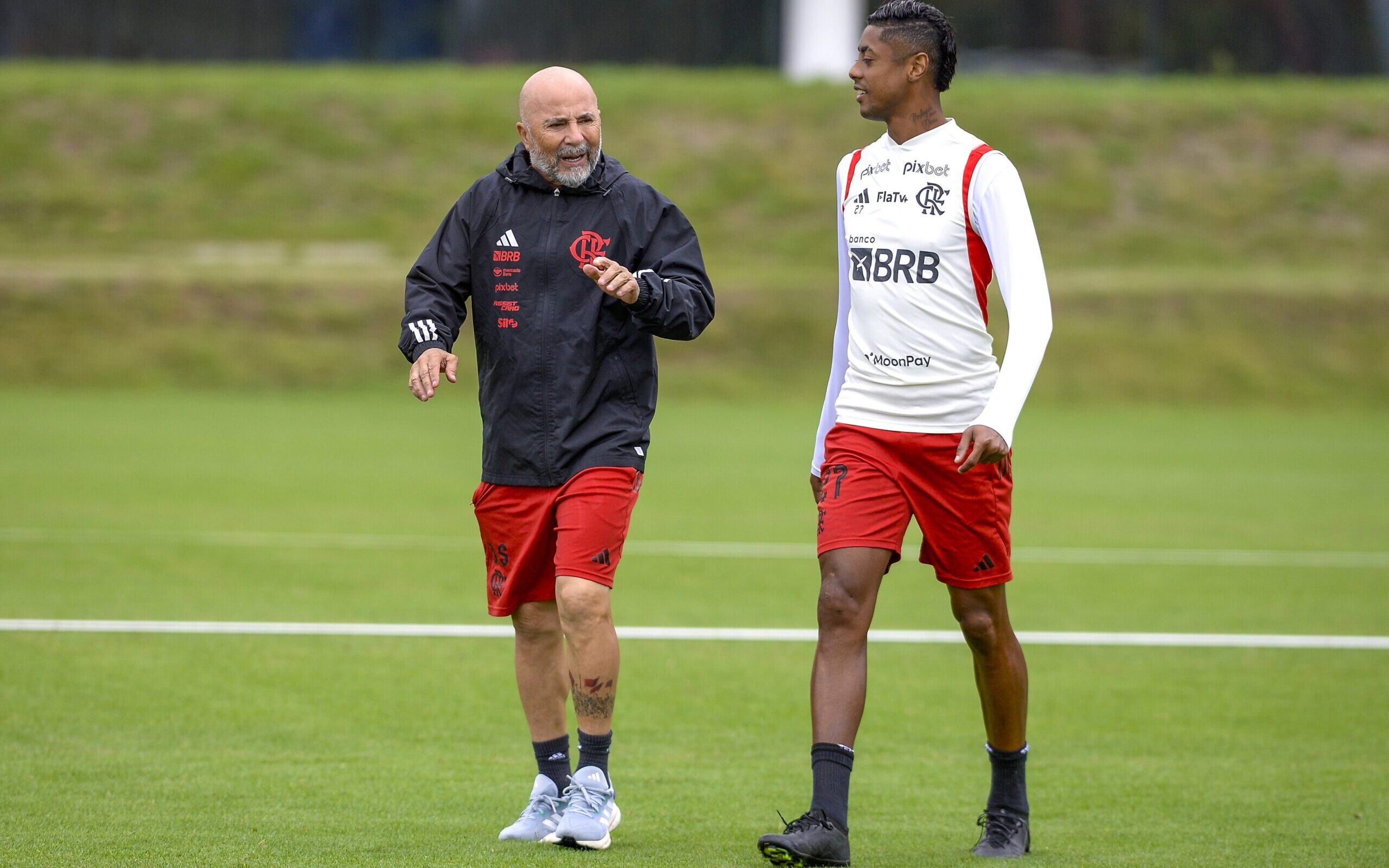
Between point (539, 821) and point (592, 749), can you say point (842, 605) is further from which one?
point (539, 821)

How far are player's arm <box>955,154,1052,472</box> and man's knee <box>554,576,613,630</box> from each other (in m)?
1.08

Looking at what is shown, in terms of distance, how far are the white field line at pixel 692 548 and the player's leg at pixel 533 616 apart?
5.45 metres

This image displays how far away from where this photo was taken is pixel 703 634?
7.90 meters

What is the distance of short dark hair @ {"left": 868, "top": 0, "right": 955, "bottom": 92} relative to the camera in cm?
466

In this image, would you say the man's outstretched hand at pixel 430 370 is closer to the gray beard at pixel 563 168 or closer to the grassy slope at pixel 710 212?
the gray beard at pixel 563 168

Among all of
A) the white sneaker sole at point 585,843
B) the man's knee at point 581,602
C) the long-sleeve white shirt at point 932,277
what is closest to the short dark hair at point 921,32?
the long-sleeve white shirt at point 932,277

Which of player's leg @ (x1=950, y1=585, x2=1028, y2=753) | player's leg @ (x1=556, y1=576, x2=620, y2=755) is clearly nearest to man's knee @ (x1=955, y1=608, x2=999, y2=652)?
player's leg @ (x1=950, y1=585, x2=1028, y2=753)

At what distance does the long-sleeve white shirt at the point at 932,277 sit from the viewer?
4.45 metres

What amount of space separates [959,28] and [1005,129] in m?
6.16

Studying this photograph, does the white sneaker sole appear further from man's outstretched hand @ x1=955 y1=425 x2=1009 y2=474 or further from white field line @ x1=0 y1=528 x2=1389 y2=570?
white field line @ x1=0 y1=528 x2=1389 y2=570

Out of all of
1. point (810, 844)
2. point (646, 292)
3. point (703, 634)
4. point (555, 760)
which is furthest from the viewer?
point (703, 634)

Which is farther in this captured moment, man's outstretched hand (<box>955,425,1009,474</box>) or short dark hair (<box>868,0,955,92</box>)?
short dark hair (<box>868,0,955,92</box>)

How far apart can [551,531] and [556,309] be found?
0.64 metres

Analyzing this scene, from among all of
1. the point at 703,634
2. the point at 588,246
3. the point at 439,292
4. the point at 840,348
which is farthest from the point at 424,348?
the point at 703,634
